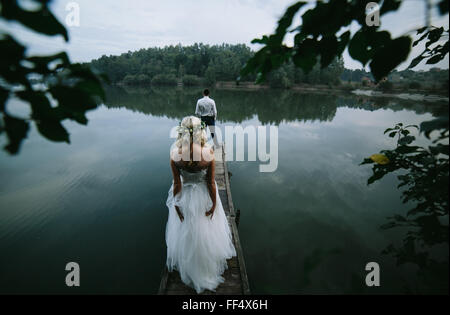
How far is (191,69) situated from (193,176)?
10067cm

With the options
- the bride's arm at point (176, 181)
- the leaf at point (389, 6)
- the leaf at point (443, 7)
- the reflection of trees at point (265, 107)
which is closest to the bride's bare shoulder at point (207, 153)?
the bride's arm at point (176, 181)

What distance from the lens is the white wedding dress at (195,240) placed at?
2.97m

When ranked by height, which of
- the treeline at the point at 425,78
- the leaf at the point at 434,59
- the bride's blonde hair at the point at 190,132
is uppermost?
the leaf at the point at 434,59

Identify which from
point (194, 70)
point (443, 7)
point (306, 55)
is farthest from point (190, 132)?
point (194, 70)

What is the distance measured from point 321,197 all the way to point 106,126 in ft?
52.6

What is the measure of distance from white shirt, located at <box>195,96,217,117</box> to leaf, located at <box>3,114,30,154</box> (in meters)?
7.70

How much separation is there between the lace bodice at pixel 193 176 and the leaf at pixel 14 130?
2.22m

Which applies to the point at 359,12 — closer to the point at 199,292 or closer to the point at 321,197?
the point at 199,292

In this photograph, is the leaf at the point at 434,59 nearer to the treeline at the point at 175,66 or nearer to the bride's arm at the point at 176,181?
the bride's arm at the point at 176,181

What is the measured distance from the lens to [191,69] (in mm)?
93562

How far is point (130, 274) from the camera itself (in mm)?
4270

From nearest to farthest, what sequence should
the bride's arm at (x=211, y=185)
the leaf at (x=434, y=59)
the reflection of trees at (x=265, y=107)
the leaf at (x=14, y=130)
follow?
the leaf at (x=14, y=130) → the leaf at (x=434, y=59) → the bride's arm at (x=211, y=185) → the reflection of trees at (x=265, y=107)

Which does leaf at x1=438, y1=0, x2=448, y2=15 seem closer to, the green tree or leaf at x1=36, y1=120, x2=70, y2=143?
the green tree
